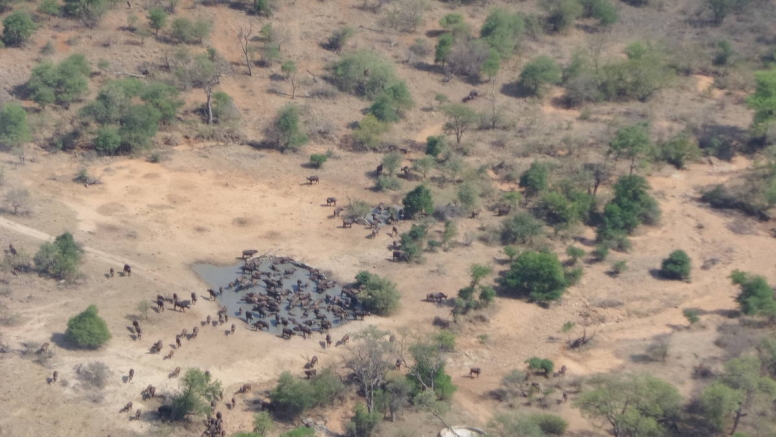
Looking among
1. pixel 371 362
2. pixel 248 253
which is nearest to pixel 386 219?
pixel 248 253

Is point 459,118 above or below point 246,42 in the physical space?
below

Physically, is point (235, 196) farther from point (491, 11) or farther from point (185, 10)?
point (491, 11)

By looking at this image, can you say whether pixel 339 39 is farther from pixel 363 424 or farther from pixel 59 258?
pixel 363 424

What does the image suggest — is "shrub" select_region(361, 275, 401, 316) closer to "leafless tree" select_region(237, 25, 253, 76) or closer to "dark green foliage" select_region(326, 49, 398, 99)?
"dark green foliage" select_region(326, 49, 398, 99)

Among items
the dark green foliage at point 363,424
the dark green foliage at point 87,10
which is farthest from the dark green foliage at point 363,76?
the dark green foliage at point 363,424

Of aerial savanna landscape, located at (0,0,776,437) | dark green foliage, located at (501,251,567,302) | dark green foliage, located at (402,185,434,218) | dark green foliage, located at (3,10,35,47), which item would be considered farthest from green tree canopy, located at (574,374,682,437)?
dark green foliage, located at (3,10,35,47)

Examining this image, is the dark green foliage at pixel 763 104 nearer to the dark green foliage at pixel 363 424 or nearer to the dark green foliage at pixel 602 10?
the dark green foliage at pixel 602 10
